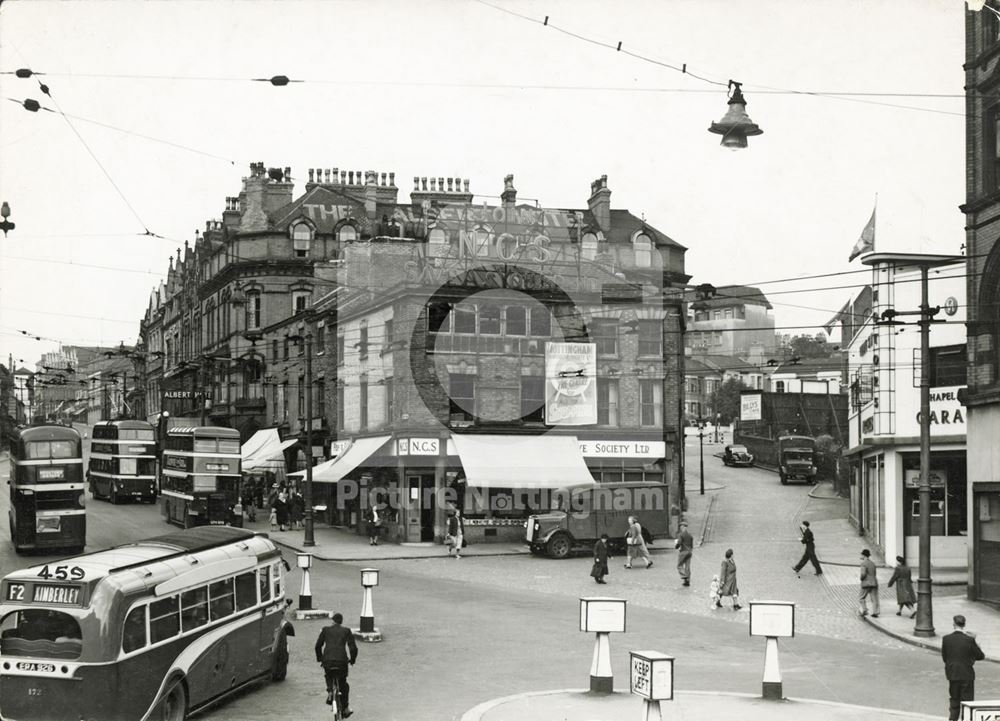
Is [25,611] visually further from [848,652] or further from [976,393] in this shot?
[976,393]

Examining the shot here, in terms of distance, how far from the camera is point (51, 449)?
3288 cm

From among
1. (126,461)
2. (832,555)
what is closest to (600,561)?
(832,555)

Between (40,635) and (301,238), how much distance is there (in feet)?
160

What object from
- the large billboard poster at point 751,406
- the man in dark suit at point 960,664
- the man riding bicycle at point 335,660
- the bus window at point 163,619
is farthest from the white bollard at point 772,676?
the large billboard poster at point 751,406

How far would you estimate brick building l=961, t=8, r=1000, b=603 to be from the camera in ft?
86.2

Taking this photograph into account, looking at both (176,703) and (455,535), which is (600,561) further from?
(176,703)

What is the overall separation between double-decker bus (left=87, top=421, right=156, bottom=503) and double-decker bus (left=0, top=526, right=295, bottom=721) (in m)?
37.2

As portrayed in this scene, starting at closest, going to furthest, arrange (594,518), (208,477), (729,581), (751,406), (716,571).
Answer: (729,581) < (716,571) < (594,518) < (208,477) < (751,406)

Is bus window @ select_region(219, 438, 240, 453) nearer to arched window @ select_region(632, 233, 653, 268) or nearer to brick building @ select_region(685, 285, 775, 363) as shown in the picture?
arched window @ select_region(632, 233, 653, 268)

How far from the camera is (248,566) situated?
54.6 ft

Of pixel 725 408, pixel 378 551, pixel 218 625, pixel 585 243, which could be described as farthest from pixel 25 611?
pixel 725 408

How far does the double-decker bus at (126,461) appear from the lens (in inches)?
2023

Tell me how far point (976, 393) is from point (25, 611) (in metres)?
22.1

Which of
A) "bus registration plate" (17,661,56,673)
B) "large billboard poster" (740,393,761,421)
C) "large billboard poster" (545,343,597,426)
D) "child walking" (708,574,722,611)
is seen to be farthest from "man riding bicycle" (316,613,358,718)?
"large billboard poster" (740,393,761,421)
